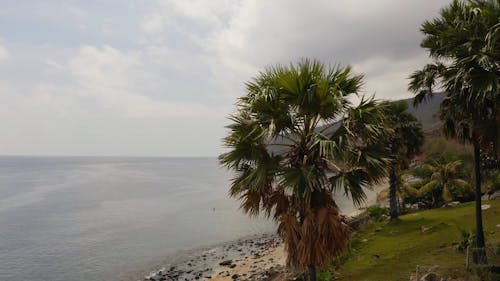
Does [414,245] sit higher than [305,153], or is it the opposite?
[305,153]

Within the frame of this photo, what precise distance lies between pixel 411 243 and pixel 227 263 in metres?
20.3

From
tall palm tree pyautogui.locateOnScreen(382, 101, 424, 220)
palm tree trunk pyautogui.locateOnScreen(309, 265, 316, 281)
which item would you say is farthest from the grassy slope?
palm tree trunk pyautogui.locateOnScreen(309, 265, 316, 281)

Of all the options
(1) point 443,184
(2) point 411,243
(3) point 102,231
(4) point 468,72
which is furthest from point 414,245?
(3) point 102,231

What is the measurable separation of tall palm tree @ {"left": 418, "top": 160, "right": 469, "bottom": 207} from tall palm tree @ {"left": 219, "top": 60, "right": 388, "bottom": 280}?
33.5m

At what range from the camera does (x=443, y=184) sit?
3859cm

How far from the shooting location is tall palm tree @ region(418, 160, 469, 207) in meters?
37.8

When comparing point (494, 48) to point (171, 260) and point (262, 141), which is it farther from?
point (171, 260)

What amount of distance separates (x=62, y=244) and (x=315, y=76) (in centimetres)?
5004

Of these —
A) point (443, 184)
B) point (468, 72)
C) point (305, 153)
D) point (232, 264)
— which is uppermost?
point (468, 72)

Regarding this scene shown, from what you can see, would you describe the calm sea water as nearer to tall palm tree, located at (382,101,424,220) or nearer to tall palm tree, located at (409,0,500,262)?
tall palm tree, located at (409,0,500,262)

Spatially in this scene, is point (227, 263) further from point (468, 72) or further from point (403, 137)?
point (468, 72)

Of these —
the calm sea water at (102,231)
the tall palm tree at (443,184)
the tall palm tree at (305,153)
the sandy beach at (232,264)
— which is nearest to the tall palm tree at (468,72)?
the tall palm tree at (305,153)

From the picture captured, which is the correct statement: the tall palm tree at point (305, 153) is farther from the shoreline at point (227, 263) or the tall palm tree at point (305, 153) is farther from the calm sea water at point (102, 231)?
the shoreline at point (227, 263)

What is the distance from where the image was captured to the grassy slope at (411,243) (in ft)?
62.0
